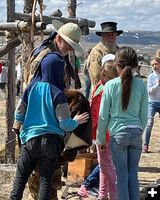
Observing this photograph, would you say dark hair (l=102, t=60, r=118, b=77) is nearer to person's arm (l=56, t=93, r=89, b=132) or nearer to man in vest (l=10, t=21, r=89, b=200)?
man in vest (l=10, t=21, r=89, b=200)

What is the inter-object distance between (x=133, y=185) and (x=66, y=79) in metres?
1.17

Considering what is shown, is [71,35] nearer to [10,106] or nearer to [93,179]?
[93,179]

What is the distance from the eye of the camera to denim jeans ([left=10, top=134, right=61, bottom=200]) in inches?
178

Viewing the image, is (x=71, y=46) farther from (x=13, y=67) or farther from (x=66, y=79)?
(x=13, y=67)

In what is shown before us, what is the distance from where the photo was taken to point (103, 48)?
7.09 meters

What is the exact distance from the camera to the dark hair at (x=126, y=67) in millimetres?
4777

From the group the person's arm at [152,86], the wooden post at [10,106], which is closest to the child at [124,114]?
the wooden post at [10,106]

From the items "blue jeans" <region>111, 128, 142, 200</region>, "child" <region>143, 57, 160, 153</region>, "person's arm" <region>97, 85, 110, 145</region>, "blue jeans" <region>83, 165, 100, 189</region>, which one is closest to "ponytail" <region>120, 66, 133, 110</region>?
"person's arm" <region>97, 85, 110, 145</region>

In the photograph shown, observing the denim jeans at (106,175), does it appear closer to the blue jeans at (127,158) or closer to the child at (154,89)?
the blue jeans at (127,158)

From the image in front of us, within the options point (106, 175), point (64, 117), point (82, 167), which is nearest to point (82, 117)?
point (64, 117)

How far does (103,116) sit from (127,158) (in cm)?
44

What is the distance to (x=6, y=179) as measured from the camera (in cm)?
668

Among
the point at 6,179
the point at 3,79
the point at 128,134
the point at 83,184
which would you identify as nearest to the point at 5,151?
the point at 6,179

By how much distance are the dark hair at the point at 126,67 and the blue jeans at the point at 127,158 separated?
0.87 ft
